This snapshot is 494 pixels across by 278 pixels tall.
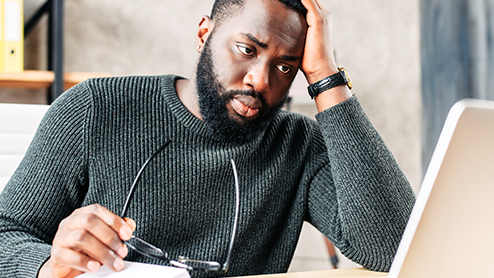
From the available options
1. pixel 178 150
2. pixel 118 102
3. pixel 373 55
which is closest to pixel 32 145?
pixel 118 102

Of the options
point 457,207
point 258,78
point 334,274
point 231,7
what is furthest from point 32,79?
point 457,207

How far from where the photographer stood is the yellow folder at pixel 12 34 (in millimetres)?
1744

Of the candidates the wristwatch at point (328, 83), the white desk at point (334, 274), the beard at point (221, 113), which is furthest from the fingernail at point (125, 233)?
the wristwatch at point (328, 83)

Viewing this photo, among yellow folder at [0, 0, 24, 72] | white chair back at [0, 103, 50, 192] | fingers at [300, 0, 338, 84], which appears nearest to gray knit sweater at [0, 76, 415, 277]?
fingers at [300, 0, 338, 84]

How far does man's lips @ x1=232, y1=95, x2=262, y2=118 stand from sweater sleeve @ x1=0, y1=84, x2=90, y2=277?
33 centimetres

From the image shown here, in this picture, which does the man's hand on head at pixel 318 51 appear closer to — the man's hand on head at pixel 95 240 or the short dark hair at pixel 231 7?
the short dark hair at pixel 231 7

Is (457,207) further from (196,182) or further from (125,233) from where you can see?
(196,182)

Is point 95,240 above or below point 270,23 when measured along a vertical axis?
below

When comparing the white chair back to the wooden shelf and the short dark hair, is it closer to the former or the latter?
the short dark hair

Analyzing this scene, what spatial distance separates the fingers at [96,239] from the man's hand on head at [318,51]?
1.77 ft

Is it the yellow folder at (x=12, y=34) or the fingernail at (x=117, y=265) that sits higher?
the yellow folder at (x=12, y=34)

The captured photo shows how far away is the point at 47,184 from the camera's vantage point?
0.80 metres

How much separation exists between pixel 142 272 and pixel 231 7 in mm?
644

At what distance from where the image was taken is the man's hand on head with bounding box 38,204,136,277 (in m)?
0.52
